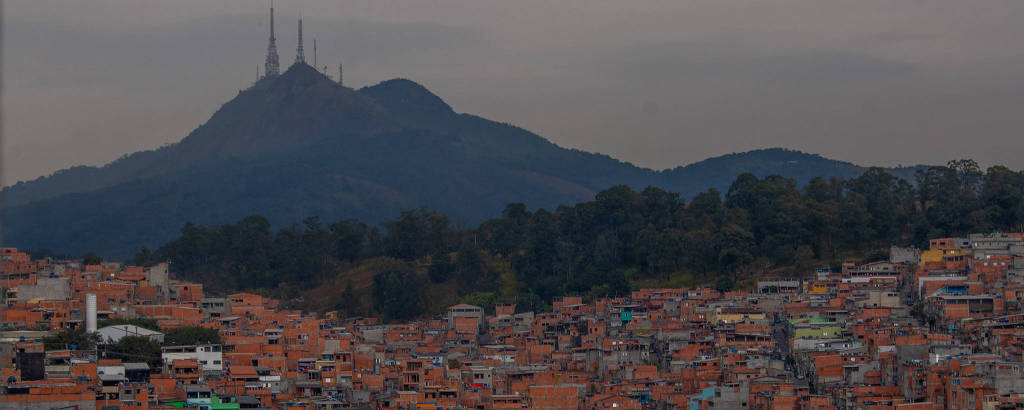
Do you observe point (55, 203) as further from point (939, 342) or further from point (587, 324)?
point (939, 342)

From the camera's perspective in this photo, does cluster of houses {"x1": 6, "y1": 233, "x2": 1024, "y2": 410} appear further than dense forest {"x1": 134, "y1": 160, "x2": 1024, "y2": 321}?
No

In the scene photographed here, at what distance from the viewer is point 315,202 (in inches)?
4380

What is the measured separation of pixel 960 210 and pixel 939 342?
1916 cm

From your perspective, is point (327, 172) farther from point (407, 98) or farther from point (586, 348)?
point (586, 348)

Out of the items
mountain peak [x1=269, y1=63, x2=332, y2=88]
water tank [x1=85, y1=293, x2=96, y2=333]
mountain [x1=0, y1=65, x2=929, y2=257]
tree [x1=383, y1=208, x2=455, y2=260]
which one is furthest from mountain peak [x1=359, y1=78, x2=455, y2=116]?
water tank [x1=85, y1=293, x2=96, y2=333]

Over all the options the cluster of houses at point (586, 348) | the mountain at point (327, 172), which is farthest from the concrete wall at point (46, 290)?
the mountain at point (327, 172)

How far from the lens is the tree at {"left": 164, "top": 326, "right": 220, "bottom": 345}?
113 feet

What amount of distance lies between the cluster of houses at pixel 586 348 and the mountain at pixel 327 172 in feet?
160

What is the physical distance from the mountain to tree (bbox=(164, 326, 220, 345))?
181 ft

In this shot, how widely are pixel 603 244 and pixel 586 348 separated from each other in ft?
52.4

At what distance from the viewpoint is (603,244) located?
56.1m

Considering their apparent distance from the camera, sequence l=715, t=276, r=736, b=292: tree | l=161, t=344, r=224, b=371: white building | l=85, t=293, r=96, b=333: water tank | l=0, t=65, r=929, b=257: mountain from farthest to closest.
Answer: l=0, t=65, r=929, b=257: mountain, l=715, t=276, r=736, b=292: tree, l=85, t=293, r=96, b=333: water tank, l=161, t=344, r=224, b=371: white building

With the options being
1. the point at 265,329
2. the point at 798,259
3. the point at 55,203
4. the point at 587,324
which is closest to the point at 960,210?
the point at 798,259

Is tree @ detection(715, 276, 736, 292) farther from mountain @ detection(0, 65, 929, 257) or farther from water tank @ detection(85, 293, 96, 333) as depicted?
mountain @ detection(0, 65, 929, 257)
